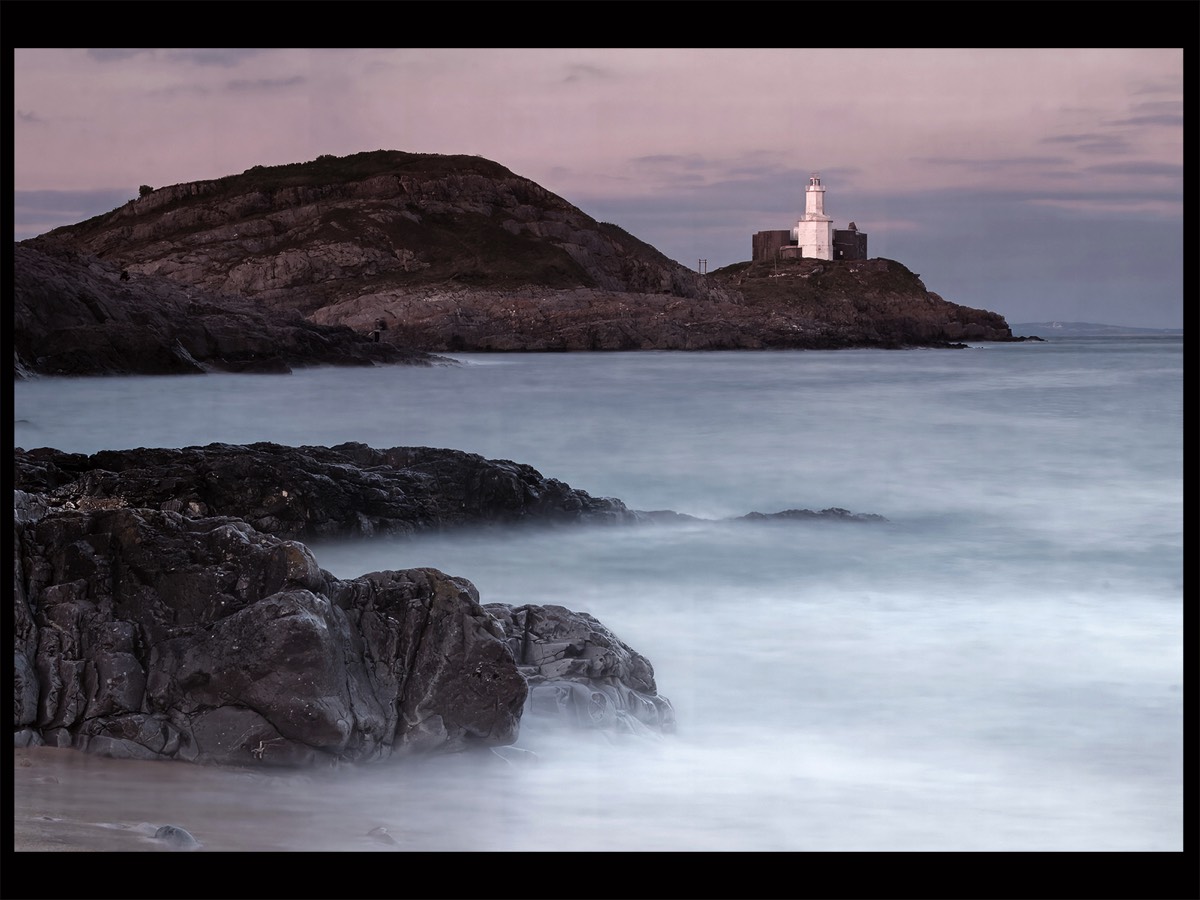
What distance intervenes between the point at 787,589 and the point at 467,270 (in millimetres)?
3708

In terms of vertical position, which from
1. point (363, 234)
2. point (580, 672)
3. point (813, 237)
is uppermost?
point (363, 234)

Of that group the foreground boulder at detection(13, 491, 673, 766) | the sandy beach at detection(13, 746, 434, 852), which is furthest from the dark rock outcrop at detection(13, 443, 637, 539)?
the sandy beach at detection(13, 746, 434, 852)

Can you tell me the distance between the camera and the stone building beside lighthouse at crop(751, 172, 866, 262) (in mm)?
5762

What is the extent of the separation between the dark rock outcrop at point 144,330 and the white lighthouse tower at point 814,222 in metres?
2.06

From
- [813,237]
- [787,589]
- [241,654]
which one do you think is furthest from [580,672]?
[813,237]

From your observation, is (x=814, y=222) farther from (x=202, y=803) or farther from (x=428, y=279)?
(x=202, y=803)

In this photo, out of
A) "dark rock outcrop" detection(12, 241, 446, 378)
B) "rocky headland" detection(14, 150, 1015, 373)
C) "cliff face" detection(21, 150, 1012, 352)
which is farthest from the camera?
"cliff face" detection(21, 150, 1012, 352)

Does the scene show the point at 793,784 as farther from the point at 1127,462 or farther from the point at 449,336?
the point at 449,336

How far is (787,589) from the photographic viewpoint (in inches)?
199

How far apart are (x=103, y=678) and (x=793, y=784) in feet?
6.52

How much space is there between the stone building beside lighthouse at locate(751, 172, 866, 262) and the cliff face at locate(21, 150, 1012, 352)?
0.21m

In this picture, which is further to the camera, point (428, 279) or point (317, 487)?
point (428, 279)

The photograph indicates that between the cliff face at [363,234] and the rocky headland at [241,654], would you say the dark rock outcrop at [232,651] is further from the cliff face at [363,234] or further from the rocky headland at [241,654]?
the cliff face at [363,234]

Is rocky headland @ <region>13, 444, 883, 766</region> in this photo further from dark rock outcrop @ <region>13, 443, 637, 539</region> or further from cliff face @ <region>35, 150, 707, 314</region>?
cliff face @ <region>35, 150, 707, 314</region>
